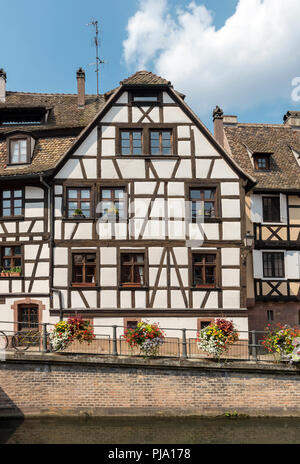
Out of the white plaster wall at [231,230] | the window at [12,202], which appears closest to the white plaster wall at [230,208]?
the white plaster wall at [231,230]

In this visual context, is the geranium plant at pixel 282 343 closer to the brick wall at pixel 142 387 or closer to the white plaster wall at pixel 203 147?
the brick wall at pixel 142 387

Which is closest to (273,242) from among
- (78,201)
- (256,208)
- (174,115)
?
(256,208)

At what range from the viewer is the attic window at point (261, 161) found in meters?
21.8

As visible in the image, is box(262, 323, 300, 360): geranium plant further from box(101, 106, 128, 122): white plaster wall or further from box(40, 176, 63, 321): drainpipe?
box(101, 106, 128, 122): white plaster wall

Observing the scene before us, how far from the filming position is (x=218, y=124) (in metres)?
22.3

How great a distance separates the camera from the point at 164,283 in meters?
17.6

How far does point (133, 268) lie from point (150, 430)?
6526 mm

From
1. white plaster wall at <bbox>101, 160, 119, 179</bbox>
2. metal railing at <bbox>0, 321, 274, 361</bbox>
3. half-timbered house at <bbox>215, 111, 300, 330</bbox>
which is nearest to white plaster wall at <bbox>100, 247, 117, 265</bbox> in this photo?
metal railing at <bbox>0, 321, 274, 361</bbox>

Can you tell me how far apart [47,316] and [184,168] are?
815 centimetres

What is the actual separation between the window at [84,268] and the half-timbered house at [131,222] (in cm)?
4

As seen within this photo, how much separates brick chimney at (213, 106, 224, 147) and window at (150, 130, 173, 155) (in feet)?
14.3

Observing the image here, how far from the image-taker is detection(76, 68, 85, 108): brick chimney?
22.1 m

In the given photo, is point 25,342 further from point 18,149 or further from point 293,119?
point 293,119

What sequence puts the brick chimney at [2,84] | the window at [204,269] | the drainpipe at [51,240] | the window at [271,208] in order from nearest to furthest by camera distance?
1. the drainpipe at [51,240]
2. the window at [204,269]
3. the window at [271,208]
4. the brick chimney at [2,84]
